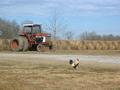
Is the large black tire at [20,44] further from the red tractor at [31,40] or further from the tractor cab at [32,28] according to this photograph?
the tractor cab at [32,28]

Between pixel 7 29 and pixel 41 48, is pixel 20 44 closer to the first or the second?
pixel 41 48

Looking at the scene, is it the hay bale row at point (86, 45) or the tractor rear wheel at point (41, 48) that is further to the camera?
the hay bale row at point (86, 45)

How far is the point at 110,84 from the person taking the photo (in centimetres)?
1561

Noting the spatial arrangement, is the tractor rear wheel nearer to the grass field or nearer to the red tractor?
the red tractor

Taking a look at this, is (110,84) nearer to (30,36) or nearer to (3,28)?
(30,36)

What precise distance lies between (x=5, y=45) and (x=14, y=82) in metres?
38.3

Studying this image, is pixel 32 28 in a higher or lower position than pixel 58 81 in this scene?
→ higher

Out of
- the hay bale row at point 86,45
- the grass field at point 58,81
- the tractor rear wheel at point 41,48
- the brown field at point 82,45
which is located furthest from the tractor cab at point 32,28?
the grass field at point 58,81

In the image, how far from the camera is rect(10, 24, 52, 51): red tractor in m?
44.5

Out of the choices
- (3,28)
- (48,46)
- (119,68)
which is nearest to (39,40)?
(48,46)

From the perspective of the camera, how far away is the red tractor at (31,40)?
44.5 metres

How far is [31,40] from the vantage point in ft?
147

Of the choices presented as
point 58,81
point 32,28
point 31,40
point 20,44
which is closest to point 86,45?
point 32,28

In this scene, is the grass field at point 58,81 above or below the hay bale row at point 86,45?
below
